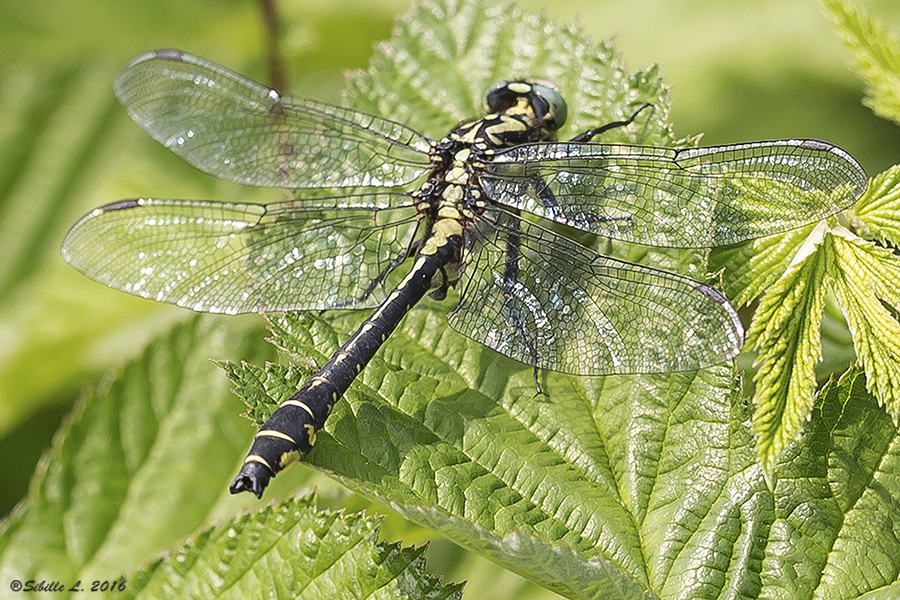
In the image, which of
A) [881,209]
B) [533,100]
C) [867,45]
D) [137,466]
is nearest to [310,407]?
[137,466]

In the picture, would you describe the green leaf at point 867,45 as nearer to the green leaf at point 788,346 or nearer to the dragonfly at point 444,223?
the dragonfly at point 444,223

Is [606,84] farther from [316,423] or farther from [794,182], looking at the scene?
[316,423]

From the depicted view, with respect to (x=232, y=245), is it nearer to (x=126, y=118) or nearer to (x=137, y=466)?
(x=137, y=466)

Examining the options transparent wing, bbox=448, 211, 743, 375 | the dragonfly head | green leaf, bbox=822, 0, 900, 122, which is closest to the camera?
transparent wing, bbox=448, 211, 743, 375

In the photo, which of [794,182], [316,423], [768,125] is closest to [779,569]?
[794,182]

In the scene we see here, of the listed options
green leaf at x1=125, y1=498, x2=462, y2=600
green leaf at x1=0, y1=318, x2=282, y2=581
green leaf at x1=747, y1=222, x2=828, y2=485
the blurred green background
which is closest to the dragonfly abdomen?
green leaf at x1=125, y1=498, x2=462, y2=600

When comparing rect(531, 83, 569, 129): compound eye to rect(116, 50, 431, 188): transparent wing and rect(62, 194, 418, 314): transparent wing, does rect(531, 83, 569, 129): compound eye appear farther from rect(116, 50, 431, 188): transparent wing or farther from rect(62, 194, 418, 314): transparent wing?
rect(62, 194, 418, 314): transparent wing
